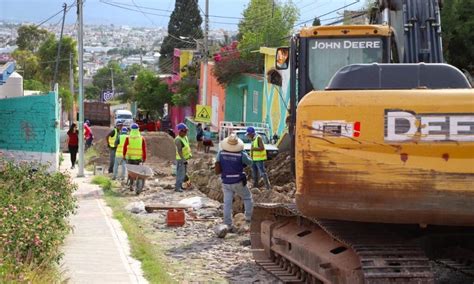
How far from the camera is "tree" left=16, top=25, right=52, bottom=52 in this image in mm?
87250

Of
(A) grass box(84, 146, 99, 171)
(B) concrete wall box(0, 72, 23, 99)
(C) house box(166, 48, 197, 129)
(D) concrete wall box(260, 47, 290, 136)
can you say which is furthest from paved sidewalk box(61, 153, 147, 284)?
(C) house box(166, 48, 197, 129)

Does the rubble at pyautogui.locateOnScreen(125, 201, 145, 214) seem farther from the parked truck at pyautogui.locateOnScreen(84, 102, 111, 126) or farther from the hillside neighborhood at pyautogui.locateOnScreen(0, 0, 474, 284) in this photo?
the parked truck at pyautogui.locateOnScreen(84, 102, 111, 126)

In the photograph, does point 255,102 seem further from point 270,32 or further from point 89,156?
point 89,156

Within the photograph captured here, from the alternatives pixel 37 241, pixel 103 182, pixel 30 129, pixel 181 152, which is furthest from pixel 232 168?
pixel 103 182

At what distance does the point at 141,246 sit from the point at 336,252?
4.73 meters

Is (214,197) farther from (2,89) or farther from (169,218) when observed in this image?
(2,89)

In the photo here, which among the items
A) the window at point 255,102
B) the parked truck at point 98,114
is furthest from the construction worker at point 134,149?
the parked truck at point 98,114

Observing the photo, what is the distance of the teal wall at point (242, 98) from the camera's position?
45.6m

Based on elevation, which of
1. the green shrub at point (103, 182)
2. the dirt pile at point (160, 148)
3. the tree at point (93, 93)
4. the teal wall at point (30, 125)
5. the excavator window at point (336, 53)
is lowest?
the green shrub at point (103, 182)

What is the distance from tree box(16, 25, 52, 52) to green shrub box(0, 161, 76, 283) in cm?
7422

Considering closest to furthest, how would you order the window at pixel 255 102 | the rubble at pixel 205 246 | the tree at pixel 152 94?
the rubble at pixel 205 246 → the window at pixel 255 102 → the tree at pixel 152 94

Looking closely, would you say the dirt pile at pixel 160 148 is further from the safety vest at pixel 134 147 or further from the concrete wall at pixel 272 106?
the safety vest at pixel 134 147

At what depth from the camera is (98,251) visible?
12891 mm

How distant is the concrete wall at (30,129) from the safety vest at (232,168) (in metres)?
8.12
